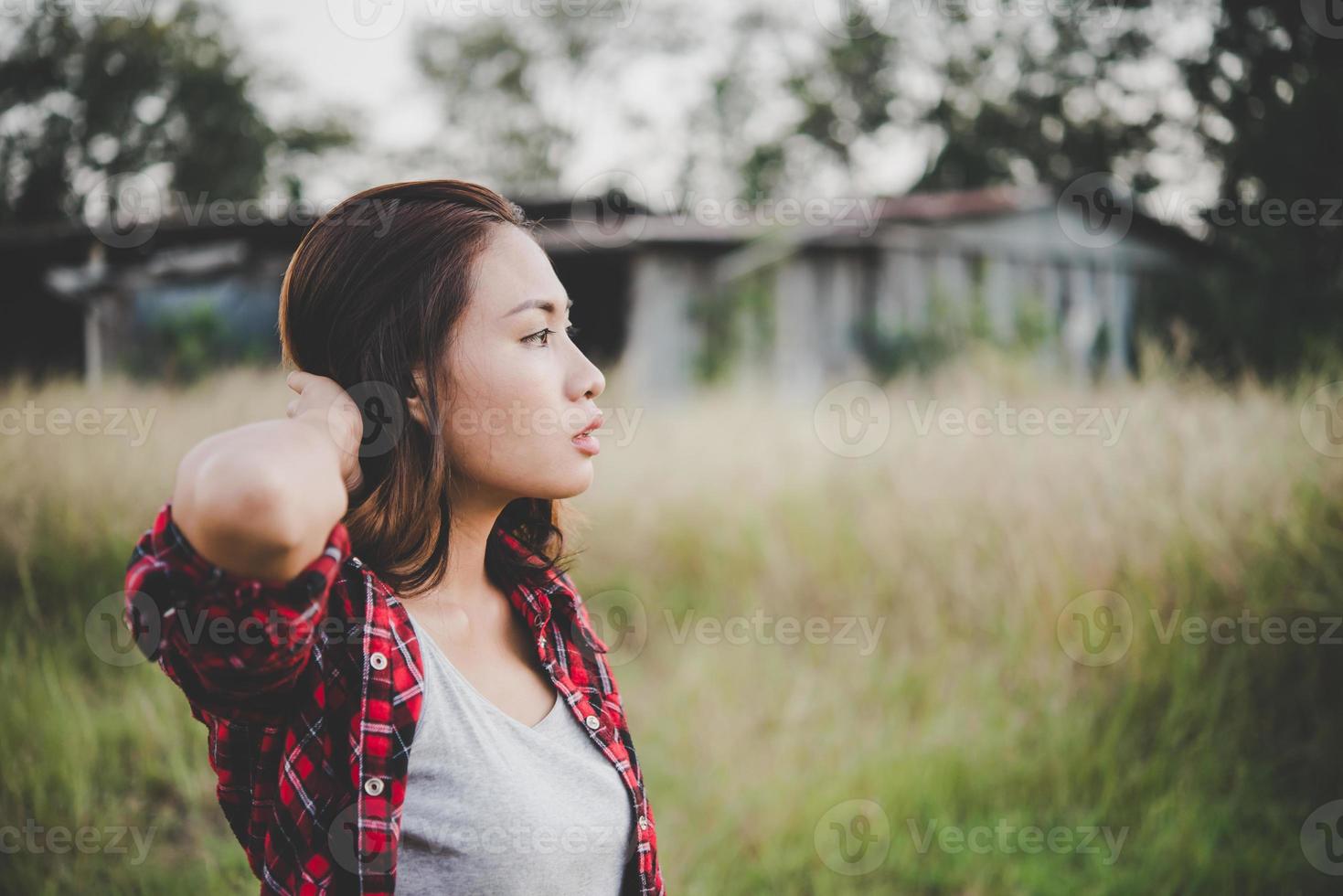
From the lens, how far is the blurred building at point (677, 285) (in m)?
11.8

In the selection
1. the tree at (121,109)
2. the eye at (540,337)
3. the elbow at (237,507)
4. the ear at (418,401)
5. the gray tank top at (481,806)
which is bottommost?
the gray tank top at (481,806)

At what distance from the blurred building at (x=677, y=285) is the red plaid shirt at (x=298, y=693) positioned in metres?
10.1

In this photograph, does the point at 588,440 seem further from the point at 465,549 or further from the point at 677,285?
the point at 677,285

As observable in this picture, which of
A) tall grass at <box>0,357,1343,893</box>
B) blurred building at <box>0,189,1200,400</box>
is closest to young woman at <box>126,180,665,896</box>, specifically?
tall grass at <box>0,357,1343,893</box>

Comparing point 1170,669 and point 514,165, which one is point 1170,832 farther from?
point 514,165

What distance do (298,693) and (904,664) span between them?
10.1 feet

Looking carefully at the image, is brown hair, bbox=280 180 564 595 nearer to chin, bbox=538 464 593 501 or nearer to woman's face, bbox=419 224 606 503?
woman's face, bbox=419 224 606 503

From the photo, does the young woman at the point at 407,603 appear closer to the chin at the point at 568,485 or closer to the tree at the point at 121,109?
the chin at the point at 568,485

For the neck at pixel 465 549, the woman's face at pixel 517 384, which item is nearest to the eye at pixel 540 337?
the woman's face at pixel 517 384

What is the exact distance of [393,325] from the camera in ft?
3.78

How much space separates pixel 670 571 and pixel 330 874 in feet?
11.4

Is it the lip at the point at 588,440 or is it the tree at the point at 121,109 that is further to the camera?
the tree at the point at 121,109

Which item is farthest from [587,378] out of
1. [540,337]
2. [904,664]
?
[904,664]

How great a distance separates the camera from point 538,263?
1.26 metres
